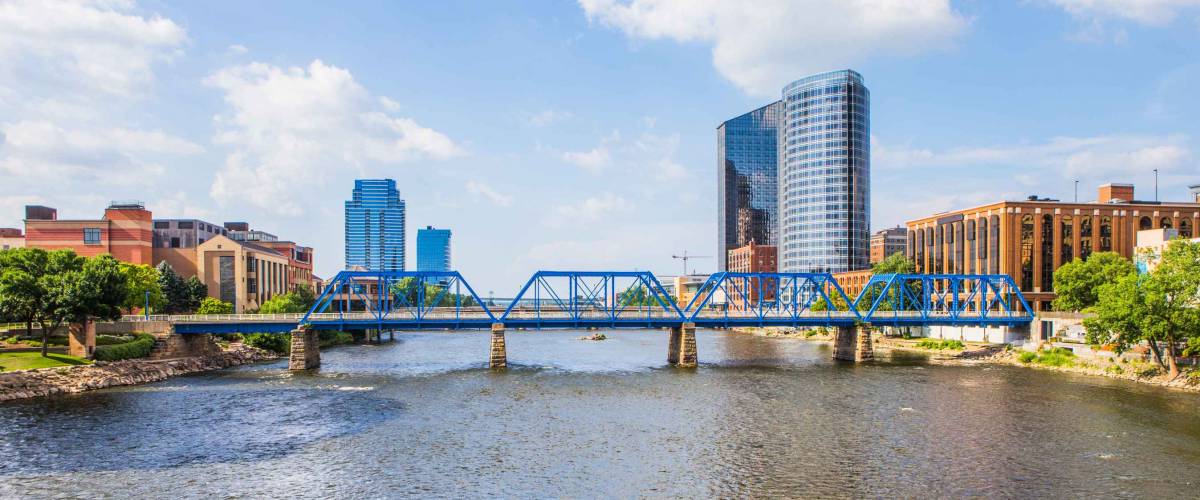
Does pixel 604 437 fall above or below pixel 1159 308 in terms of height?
below

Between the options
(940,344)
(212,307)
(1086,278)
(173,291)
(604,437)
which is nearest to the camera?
(604,437)

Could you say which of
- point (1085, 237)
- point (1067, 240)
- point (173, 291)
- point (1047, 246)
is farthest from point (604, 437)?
point (1085, 237)

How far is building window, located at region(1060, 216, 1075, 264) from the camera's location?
131 meters

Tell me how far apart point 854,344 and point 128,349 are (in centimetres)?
9552

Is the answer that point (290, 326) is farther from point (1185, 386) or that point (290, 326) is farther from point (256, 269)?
point (1185, 386)

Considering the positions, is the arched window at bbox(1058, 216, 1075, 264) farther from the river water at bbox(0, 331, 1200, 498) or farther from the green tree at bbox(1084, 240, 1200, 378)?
the river water at bbox(0, 331, 1200, 498)

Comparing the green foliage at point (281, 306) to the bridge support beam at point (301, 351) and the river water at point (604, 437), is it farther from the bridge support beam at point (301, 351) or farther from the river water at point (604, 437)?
the river water at point (604, 437)

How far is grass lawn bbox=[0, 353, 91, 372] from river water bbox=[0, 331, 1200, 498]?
845 cm

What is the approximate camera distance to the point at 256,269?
14350cm

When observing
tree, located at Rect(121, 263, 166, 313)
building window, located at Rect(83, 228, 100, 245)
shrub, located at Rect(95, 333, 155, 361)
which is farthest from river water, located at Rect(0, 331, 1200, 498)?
building window, located at Rect(83, 228, 100, 245)

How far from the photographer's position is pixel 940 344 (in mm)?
121125

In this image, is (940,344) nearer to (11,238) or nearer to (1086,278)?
(1086,278)

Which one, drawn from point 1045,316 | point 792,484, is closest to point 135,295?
point 792,484

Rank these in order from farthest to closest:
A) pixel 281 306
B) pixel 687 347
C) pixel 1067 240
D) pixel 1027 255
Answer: pixel 1027 255 < pixel 1067 240 < pixel 281 306 < pixel 687 347
